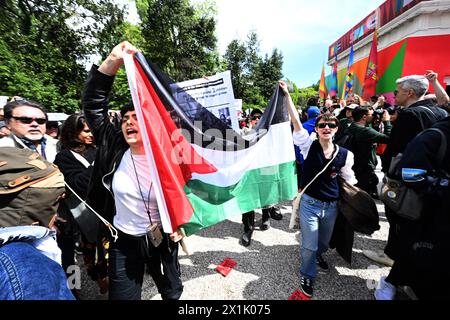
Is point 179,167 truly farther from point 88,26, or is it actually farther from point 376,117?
point 88,26

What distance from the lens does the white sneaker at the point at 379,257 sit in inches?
119

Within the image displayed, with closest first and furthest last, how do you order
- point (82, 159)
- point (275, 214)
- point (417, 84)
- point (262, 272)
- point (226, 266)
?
point (82, 159)
point (417, 84)
point (262, 272)
point (226, 266)
point (275, 214)

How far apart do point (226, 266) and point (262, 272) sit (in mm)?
503

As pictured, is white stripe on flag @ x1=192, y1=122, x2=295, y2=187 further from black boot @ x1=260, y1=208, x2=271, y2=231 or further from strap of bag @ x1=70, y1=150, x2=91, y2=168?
black boot @ x1=260, y1=208, x2=271, y2=231

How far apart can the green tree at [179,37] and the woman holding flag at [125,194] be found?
17.7 m

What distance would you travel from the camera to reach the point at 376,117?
17.5 ft

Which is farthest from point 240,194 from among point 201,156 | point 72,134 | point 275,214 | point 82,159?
point 275,214

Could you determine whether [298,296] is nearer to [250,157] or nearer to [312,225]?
[312,225]

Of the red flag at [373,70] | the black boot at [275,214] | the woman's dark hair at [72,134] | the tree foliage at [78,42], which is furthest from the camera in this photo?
the red flag at [373,70]

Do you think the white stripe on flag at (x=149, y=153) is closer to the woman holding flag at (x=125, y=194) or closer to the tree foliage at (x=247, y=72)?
the woman holding flag at (x=125, y=194)

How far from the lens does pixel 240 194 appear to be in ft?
7.55

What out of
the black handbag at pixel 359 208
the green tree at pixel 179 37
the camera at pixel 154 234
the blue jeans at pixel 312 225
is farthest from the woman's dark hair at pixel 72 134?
the green tree at pixel 179 37

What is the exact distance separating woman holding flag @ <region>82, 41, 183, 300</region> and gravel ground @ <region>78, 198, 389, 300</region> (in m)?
0.52

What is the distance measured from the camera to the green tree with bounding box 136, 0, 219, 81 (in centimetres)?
1734
